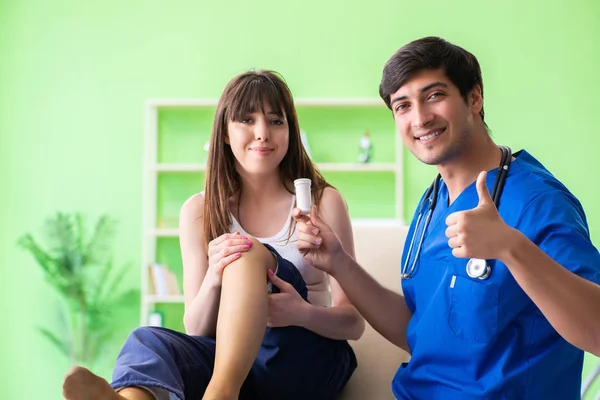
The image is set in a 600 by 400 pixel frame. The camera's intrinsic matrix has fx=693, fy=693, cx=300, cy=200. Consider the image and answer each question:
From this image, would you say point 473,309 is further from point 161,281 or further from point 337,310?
point 161,281

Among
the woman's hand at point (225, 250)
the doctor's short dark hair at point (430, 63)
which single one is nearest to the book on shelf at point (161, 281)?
the woman's hand at point (225, 250)

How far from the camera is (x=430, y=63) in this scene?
149cm

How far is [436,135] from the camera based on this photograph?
1.50 meters

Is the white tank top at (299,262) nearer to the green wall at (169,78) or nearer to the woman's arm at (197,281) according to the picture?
the woman's arm at (197,281)

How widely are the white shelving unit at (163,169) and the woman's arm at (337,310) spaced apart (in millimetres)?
2381

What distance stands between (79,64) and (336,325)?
11.9 feet

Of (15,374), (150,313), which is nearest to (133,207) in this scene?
(150,313)

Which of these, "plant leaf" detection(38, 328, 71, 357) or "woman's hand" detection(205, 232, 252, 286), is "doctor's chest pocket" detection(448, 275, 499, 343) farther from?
"plant leaf" detection(38, 328, 71, 357)

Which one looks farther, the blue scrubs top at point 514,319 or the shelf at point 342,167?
the shelf at point 342,167

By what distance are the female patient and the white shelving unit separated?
236 centimetres

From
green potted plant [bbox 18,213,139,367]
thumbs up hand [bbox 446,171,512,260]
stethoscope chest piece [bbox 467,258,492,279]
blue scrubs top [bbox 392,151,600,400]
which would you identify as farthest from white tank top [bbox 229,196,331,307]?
green potted plant [bbox 18,213,139,367]

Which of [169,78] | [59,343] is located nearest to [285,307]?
[59,343]

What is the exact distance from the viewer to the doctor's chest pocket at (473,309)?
130cm

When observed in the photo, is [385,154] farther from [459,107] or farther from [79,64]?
[459,107]
